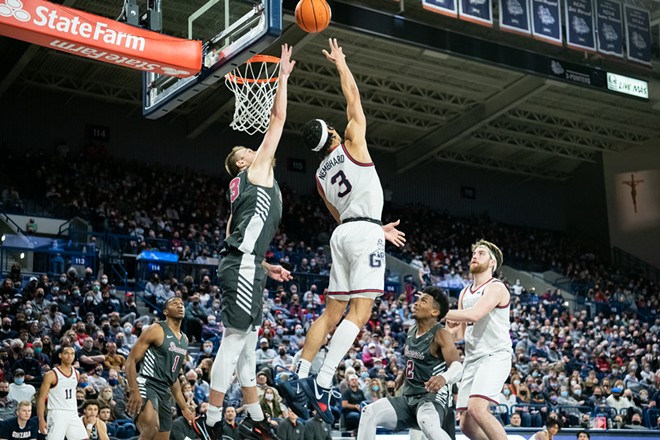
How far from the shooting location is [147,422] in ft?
27.0

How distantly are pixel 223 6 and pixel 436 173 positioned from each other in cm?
2680

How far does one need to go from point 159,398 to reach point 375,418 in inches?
92.1

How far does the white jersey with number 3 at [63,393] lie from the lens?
1180 centimetres

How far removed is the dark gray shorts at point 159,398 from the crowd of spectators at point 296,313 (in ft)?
3.53

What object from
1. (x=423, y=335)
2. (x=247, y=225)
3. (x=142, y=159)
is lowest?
(x=423, y=335)

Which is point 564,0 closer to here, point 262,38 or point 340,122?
point 340,122

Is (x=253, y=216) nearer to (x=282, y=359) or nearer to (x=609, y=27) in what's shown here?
(x=282, y=359)

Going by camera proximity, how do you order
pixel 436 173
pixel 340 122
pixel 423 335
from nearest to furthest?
1. pixel 423 335
2. pixel 340 122
3. pixel 436 173

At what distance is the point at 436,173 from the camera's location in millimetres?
37688

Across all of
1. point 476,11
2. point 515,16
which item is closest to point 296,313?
point 476,11

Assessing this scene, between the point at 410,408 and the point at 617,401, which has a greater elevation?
the point at 410,408

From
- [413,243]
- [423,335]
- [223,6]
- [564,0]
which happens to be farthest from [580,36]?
[423,335]

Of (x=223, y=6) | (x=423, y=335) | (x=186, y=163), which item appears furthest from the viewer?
(x=186, y=163)

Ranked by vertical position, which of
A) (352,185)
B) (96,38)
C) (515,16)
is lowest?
(352,185)
